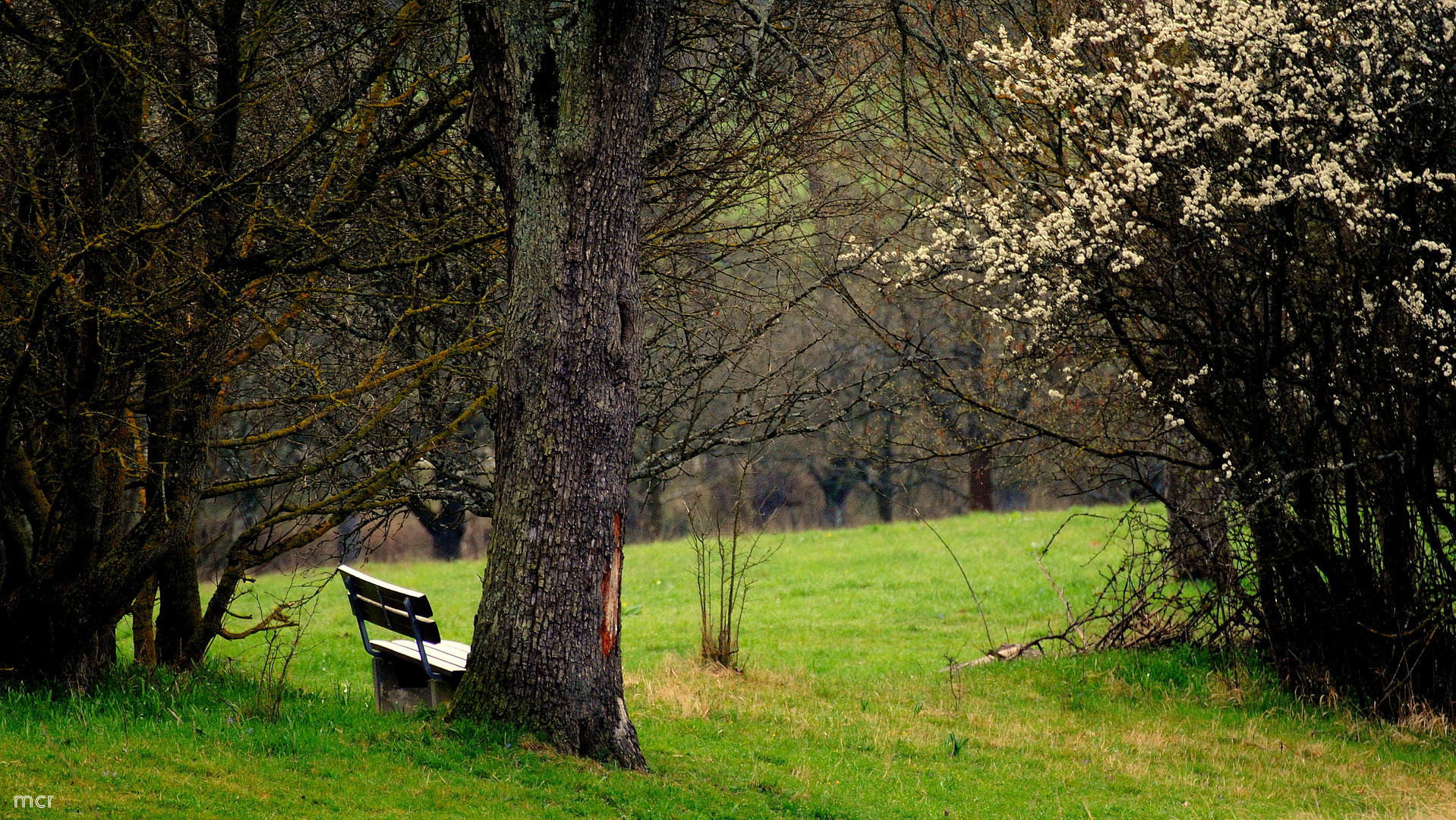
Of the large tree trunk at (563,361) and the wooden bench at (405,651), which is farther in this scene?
the wooden bench at (405,651)

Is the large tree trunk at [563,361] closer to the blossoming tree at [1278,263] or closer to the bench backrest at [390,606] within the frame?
the bench backrest at [390,606]

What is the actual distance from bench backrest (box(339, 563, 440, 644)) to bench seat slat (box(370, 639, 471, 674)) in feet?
0.54

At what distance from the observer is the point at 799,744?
7.70m

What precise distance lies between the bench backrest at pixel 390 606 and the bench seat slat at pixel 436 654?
0.17 m

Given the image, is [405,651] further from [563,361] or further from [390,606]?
[563,361]

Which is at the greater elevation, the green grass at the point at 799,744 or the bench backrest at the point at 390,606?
the bench backrest at the point at 390,606

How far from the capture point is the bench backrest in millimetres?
6156

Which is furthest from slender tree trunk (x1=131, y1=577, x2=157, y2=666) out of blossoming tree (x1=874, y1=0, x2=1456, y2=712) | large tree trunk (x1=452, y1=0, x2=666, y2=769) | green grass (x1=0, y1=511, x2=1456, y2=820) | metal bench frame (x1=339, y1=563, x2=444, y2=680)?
blossoming tree (x1=874, y1=0, x2=1456, y2=712)

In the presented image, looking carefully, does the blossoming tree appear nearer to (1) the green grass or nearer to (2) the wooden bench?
(1) the green grass

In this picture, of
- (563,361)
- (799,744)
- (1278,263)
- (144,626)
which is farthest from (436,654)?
(1278,263)

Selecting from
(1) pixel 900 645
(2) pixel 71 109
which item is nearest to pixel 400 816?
(2) pixel 71 109

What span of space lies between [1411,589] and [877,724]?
4431 mm

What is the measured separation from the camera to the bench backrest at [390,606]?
616cm

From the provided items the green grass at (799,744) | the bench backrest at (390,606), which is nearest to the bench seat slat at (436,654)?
the bench backrest at (390,606)
